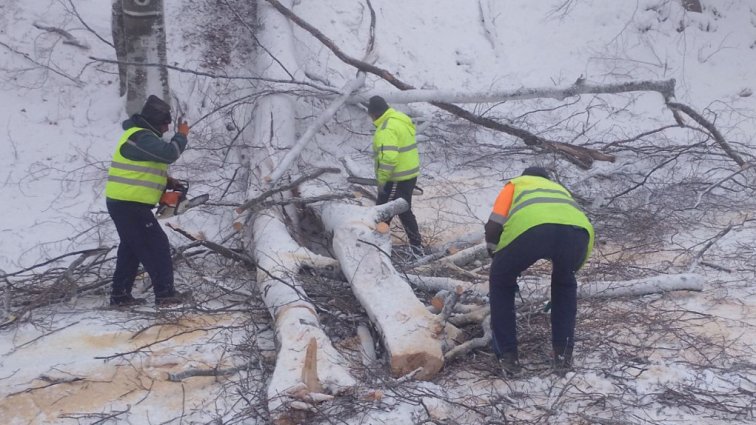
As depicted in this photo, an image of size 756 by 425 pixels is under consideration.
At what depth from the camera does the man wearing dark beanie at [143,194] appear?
538 centimetres

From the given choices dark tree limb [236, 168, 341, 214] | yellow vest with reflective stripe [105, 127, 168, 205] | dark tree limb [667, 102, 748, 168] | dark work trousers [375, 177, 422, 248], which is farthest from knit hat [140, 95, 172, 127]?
dark tree limb [667, 102, 748, 168]

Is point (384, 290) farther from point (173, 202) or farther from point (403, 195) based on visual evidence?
point (403, 195)

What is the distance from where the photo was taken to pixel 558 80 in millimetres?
10984

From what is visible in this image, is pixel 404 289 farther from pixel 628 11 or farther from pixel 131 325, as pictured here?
pixel 628 11

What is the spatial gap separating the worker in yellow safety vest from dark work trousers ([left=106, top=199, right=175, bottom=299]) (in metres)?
2.61

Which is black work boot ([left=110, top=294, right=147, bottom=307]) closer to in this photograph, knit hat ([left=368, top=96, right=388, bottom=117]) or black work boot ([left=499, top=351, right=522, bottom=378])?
knit hat ([left=368, top=96, right=388, bottom=117])

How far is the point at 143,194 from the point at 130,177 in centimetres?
16

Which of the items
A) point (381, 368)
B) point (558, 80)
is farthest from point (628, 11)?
point (381, 368)

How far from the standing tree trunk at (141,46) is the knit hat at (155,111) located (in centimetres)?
244

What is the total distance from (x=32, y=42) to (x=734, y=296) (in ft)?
26.6

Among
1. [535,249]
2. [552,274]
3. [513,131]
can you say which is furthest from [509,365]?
[513,131]

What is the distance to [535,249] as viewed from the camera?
4.28 meters

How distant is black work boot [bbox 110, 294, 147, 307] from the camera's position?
5.66 meters

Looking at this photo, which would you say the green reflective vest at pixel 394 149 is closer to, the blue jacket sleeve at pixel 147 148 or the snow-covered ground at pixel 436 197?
the snow-covered ground at pixel 436 197
